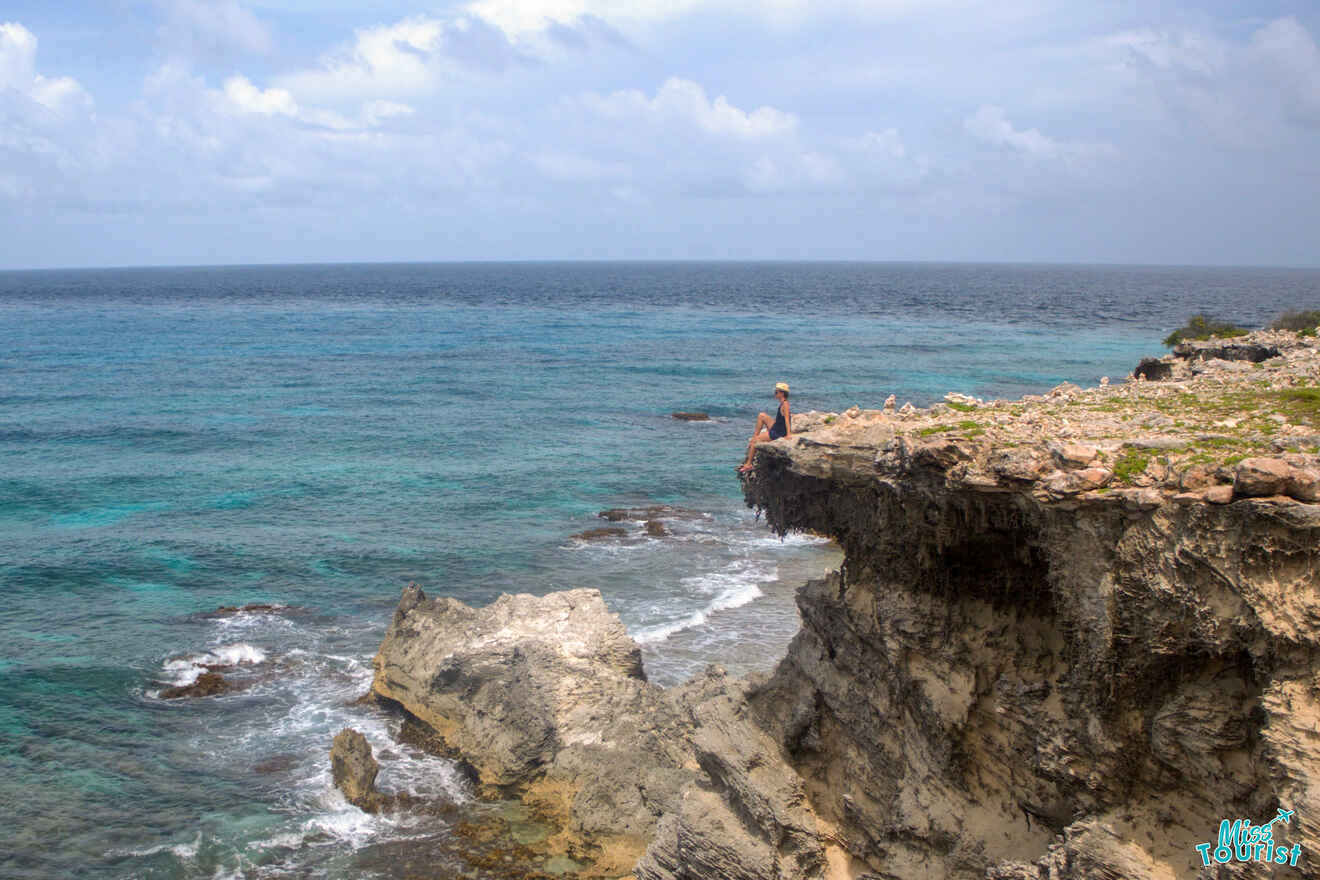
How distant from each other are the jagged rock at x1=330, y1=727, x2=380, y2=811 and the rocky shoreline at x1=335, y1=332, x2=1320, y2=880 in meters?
3.35

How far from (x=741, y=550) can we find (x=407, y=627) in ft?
46.4

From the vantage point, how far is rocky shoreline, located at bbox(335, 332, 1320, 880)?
873cm

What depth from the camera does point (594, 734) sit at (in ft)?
61.1

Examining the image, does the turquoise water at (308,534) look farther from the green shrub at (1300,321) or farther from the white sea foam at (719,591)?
the green shrub at (1300,321)

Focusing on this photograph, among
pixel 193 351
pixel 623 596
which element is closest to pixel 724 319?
pixel 193 351

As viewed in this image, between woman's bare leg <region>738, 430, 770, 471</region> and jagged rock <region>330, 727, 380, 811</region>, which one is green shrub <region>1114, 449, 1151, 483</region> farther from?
jagged rock <region>330, 727, 380, 811</region>

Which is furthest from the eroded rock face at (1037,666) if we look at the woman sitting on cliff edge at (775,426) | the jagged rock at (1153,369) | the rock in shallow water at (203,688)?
the jagged rock at (1153,369)

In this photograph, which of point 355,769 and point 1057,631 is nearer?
point 1057,631

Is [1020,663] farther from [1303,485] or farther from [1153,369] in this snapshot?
[1153,369]
